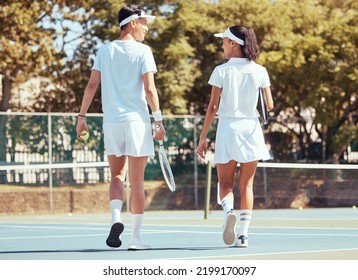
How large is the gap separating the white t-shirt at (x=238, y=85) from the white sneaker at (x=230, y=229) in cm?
95

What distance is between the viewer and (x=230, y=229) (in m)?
11.6

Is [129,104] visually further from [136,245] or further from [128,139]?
[136,245]

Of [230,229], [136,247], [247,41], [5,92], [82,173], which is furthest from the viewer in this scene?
[5,92]

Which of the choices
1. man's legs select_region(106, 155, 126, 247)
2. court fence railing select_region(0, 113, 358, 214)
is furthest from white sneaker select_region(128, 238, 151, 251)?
court fence railing select_region(0, 113, 358, 214)

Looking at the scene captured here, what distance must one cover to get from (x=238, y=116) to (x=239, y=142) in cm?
25

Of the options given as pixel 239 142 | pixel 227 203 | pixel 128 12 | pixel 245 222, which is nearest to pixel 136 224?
pixel 227 203

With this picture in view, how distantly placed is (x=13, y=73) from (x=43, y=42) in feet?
4.49

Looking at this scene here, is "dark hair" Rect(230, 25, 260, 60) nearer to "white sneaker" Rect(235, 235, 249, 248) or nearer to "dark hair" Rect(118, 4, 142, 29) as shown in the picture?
"dark hair" Rect(118, 4, 142, 29)

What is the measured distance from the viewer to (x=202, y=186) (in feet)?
97.8

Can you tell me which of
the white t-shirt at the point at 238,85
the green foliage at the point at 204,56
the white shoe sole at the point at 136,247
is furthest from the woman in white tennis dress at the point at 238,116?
the green foliage at the point at 204,56

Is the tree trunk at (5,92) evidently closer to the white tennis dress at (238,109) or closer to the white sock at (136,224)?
the white tennis dress at (238,109)

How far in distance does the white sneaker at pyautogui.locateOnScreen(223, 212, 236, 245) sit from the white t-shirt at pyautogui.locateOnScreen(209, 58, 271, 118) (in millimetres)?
949

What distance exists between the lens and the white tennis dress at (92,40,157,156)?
11.3 metres

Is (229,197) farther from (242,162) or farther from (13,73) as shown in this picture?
(13,73)
